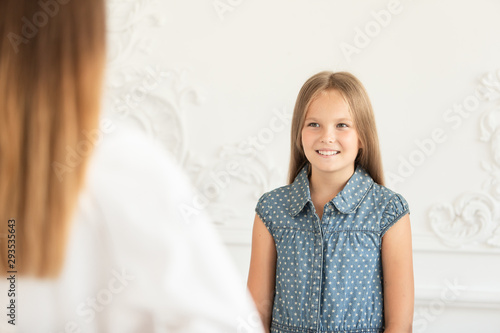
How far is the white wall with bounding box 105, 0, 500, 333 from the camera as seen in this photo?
2.31m

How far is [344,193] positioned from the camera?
132 cm

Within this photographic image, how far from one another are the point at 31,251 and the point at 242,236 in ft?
6.20

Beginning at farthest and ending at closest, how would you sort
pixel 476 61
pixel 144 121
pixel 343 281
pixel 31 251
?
pixel 144 121, pixel 476 61, pixel 343 281, pixel 31 251

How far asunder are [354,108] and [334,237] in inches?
11.5

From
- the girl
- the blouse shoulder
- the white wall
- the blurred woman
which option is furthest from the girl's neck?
the white wall

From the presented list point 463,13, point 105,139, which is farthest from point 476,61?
point 105,139

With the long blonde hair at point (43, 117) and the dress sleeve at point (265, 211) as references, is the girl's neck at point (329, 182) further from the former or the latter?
the long blonde hair at point (43, 117)

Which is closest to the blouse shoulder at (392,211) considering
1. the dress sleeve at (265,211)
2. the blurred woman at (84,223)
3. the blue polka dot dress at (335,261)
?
the blue polka dot dress at (335,261)

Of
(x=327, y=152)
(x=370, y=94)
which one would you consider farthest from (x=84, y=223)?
(x=370, y=94)

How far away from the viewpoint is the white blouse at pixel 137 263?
1.66ft

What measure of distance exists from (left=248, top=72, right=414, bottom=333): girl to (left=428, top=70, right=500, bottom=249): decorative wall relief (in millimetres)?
1081

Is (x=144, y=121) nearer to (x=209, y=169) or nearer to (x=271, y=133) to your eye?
(x=209, y=169)

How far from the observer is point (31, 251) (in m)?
0.53

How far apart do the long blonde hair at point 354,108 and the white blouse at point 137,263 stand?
0.84 meters
